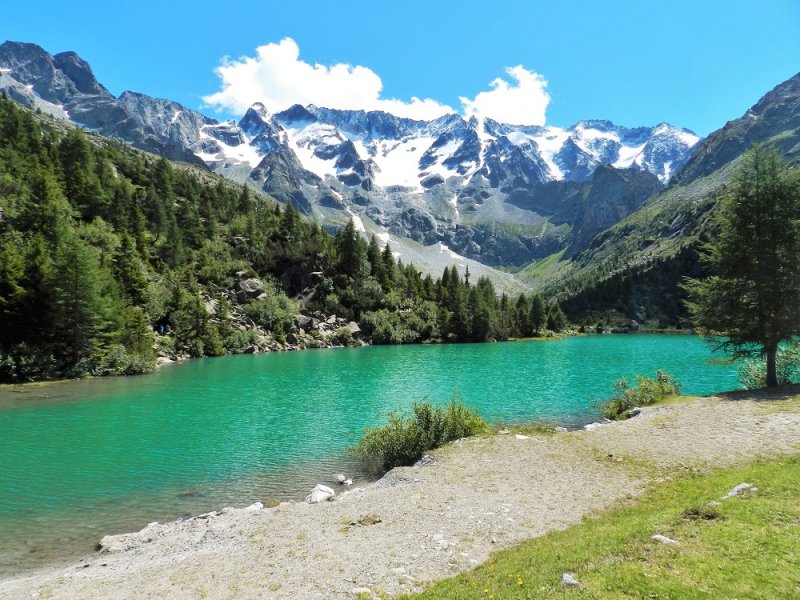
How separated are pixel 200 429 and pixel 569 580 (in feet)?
104

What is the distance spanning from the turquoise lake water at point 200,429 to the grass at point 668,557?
13410mm

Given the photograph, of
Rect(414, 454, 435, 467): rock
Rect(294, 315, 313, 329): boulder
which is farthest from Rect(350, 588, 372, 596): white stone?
Rect(294, 315, 313, 329): boulder

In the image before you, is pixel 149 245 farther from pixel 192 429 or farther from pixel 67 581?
pixel 67 581

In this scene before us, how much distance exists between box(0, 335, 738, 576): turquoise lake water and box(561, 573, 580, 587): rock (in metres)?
14.9

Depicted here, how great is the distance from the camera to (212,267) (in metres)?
115

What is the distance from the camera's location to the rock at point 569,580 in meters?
8.41

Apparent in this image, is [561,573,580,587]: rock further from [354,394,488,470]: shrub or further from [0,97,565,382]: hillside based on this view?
[0,97,565,382]: hillside

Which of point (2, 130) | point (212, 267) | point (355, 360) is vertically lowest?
point (355, 360)

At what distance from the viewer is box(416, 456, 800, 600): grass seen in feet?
26.0

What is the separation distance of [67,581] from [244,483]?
10.3 metres

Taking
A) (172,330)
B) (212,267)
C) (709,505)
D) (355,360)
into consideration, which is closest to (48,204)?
(172,330)

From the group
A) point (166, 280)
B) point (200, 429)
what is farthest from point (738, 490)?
point (166, 280)

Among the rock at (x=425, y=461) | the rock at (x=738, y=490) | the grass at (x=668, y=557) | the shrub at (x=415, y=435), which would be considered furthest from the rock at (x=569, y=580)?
the shrub at (x=415, y=435)

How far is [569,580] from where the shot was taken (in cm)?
851
